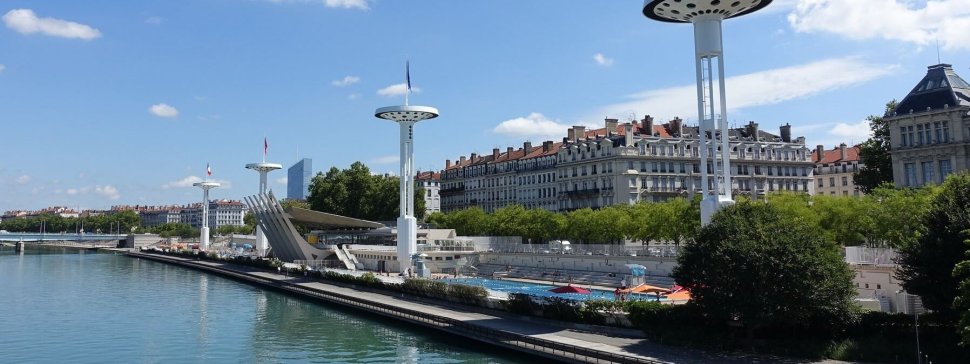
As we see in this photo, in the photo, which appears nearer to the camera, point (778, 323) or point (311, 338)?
point (778, 323)

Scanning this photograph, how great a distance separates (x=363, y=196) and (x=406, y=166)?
43.1 m

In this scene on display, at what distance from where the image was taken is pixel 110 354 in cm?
3472

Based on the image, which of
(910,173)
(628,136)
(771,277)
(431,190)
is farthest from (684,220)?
(431,190)

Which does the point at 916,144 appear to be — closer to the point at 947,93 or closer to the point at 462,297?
the point at 947,93

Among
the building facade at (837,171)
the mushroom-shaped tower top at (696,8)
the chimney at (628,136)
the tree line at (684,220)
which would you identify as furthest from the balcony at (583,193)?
the mushroom-shaped tower top at (696,8)

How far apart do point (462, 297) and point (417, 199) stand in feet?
236

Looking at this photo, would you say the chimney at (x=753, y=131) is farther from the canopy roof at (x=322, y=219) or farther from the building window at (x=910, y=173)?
the canopy roof at (x=322, y=219)

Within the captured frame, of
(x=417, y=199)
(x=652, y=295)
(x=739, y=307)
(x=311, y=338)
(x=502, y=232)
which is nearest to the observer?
(x=739, y=307)

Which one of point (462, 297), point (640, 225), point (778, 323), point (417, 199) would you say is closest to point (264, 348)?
point (462, 297)

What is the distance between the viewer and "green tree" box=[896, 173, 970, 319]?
2341 cm

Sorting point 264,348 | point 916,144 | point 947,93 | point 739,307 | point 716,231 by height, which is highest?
point 947,93

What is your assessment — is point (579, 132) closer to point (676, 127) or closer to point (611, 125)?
point (611, 125)

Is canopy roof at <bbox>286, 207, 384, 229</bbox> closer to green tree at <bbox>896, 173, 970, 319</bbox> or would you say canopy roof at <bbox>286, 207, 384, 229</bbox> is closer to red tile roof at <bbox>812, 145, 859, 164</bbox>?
red tile roof at <bbox>812, 145, 859, 164</bbox>

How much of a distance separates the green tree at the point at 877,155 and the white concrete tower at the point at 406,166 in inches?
1749
